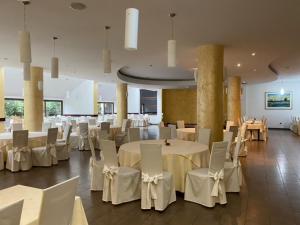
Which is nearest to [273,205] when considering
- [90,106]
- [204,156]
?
[204,156]

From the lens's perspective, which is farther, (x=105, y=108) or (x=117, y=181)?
(x=105, y=108)

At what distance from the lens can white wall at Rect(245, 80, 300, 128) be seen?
58.6ft

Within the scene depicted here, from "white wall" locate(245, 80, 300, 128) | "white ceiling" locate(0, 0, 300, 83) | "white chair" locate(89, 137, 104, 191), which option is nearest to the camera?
"white ceiling" locate(0, 0, 300, 83)

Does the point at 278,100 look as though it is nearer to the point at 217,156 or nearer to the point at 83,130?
the point at 83,130

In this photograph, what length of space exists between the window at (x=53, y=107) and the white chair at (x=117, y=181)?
1432cm

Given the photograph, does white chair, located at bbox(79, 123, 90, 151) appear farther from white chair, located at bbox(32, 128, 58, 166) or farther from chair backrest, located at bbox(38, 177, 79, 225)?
chair backrest, located at bbox(38, 177, 79, 225)

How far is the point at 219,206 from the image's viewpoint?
13.1 feet

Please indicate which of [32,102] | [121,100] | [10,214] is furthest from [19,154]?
[121,100]

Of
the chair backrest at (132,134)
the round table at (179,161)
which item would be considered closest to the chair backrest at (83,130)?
the chair backrest at (132,134)

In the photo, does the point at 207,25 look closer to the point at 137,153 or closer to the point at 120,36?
the point at 120,36

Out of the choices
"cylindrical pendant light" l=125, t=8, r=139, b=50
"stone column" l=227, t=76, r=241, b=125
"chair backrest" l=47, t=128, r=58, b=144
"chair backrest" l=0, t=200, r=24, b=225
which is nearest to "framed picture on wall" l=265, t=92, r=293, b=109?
"stone column" l=227, t=76, r=241, b=125

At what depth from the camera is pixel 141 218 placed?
11.7ft

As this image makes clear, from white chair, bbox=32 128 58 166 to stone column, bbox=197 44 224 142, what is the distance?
4251 mm

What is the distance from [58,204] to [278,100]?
1955cm
